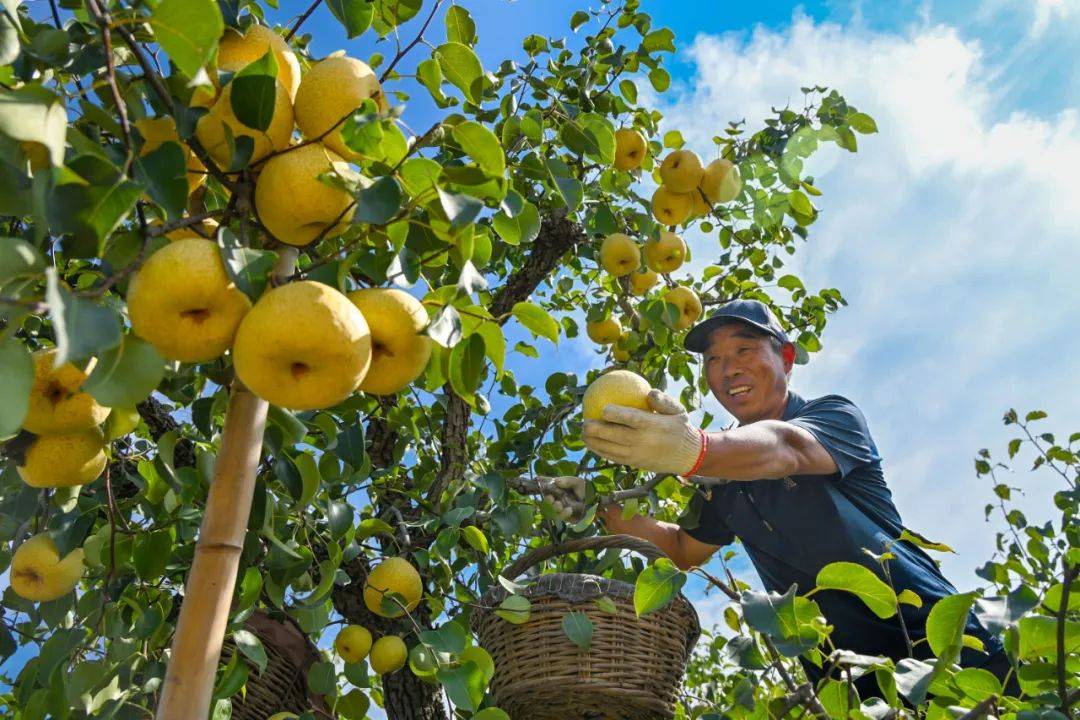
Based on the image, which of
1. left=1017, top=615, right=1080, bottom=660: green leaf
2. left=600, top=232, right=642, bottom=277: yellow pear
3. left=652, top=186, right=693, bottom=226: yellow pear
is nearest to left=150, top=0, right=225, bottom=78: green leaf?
left=1017, top=615, right=1080, bottom=660: green leaf

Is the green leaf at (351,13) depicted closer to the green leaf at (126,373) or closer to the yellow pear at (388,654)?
the green leaf at (126,373)

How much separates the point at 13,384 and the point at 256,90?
44 centimetres

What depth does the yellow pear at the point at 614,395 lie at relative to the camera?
231 cm

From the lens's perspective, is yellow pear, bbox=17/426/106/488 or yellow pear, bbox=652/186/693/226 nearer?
yellow pear, bbox=17/426/106/488

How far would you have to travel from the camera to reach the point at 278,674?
221cm

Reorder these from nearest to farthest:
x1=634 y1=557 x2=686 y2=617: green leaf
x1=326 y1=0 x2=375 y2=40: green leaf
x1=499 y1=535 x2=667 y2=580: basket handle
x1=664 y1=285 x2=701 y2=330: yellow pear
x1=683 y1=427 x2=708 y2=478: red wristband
→ 1. x1=326 y1=0 x2=375 y2=40: green leaf
2. x1=634 y1=557 x2=686 y2=617: green leaf
3. x1=499 y1=535 x2=667 y2=580: basket handle
4. x1=683 y1=427 x2=708 y2=478: red wristband
5. x1=664 y1=285 x2=701 y2=330: yellow pear

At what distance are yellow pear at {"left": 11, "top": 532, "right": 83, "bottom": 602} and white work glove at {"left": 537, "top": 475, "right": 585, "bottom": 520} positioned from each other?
131 cm

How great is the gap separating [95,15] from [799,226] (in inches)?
122

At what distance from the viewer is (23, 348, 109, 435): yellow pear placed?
3.76 feet

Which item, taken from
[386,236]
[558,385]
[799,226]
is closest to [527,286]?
[558,385]

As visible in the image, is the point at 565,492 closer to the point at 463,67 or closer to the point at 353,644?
the point at 353,644

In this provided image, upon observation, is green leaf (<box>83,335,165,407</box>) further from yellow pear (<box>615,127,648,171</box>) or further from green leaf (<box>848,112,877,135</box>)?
green leaf (<box>848,112,877,135</box>)

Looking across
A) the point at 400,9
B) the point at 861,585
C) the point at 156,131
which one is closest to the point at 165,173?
the point at 156,131

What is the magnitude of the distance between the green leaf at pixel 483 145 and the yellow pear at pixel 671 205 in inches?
79.9
